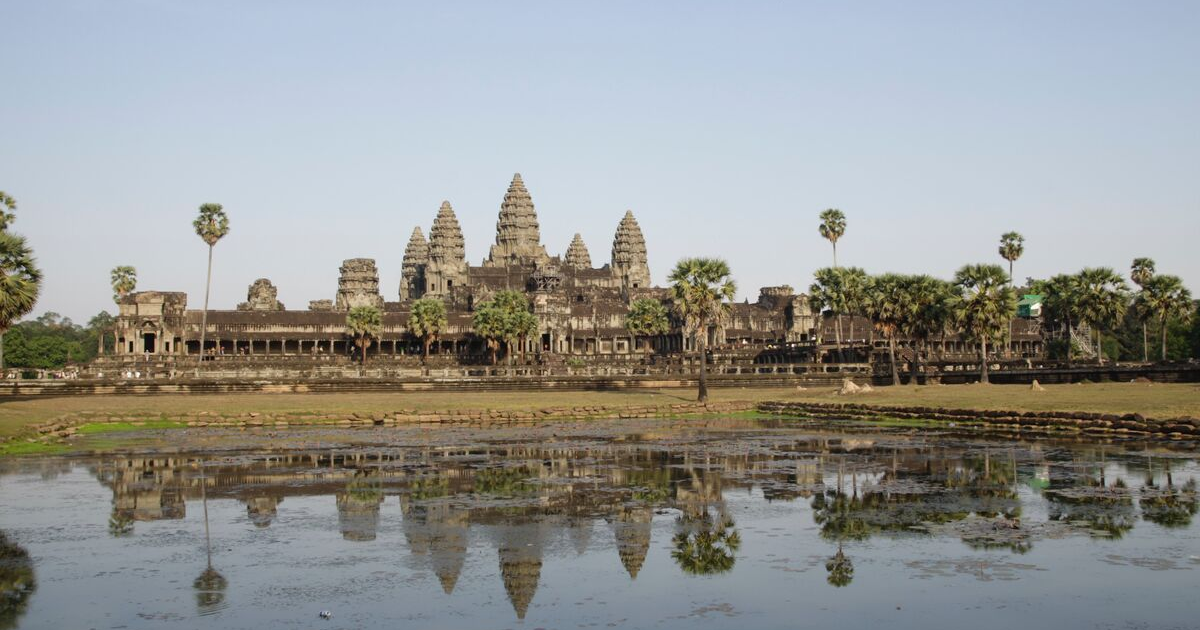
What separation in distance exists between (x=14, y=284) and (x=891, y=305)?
53.5m

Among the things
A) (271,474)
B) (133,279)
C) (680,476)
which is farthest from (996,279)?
(133,279)

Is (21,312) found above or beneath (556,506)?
above

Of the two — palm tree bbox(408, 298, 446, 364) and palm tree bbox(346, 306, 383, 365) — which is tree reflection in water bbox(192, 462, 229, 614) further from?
palm tree bbox(346, 306, 383, 365)

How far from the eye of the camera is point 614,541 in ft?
65.7

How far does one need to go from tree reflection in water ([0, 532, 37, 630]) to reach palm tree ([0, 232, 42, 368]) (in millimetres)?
24549

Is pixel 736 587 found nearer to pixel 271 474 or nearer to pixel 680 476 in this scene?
pixel 680 476

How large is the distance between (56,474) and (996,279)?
188 ft

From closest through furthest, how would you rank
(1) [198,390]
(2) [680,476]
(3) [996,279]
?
(2) [680,476]
(3) [996,279]
(1) [198,390]

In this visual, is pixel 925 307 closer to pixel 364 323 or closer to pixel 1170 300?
pixel 1170 300

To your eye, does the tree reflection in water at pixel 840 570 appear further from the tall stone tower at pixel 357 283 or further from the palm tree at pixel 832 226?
the tall stone tower at pixel 357 283

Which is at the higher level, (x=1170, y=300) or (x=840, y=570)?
(x=1170, y=300)

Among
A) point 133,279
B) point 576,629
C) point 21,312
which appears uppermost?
point 133,279

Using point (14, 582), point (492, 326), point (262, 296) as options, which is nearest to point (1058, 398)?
point (14, 582)

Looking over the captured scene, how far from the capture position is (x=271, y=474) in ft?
102
